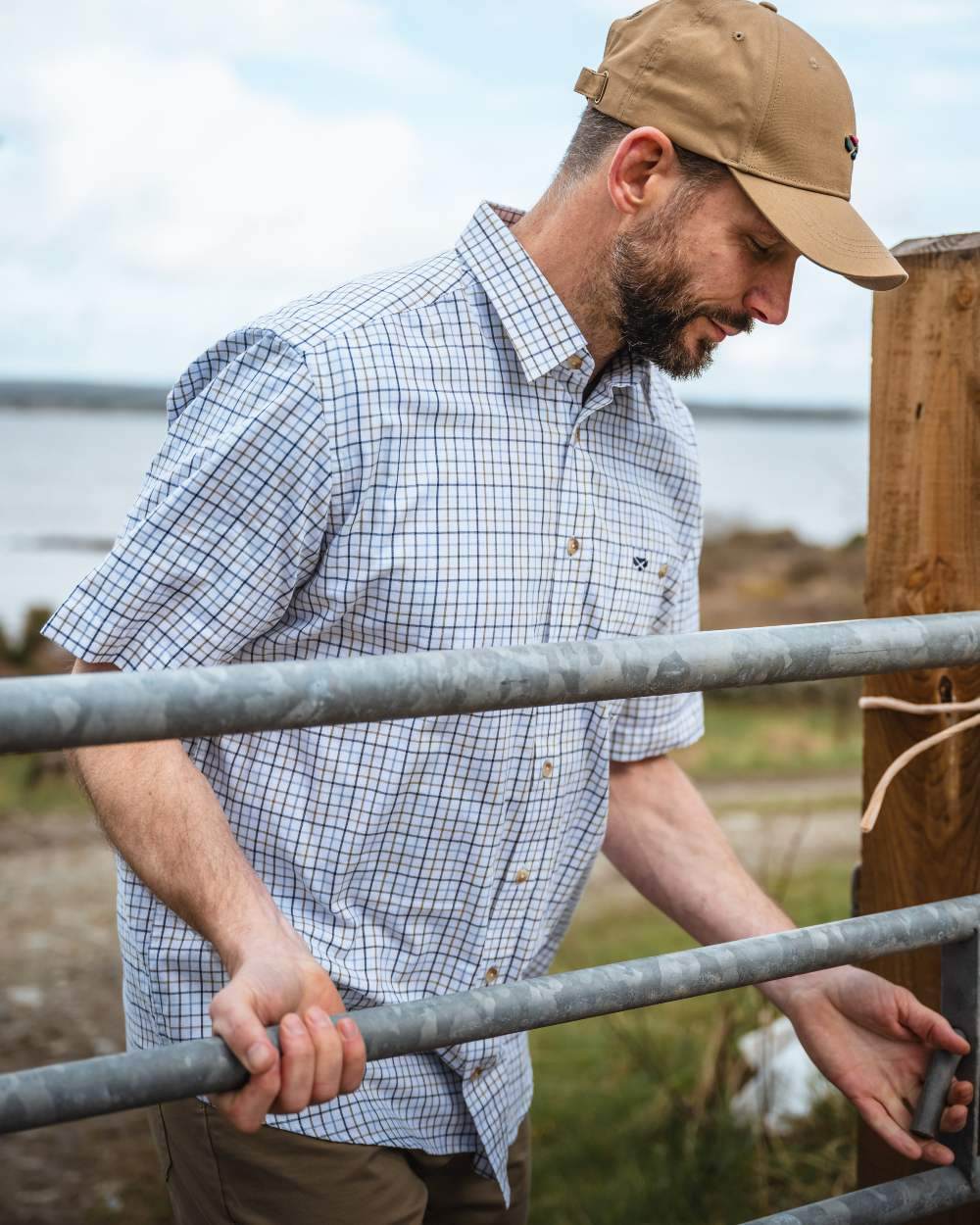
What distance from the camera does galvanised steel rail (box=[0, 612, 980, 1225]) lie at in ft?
2.75

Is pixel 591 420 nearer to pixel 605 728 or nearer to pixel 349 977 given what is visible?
pixel 605 728

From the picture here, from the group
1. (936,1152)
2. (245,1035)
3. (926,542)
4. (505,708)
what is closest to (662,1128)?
(936,1152)

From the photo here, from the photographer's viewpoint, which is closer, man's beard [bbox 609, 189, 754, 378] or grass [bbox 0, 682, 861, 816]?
man's beard [bbox 609, 189, 754, 378]

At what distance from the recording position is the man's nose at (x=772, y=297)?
68.2 inches

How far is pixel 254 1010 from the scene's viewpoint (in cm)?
109

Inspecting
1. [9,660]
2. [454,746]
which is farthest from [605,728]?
[9,660]

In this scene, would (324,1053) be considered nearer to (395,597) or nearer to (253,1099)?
(253,1099)

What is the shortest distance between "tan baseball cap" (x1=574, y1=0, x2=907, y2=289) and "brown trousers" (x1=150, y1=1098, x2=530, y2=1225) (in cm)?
122

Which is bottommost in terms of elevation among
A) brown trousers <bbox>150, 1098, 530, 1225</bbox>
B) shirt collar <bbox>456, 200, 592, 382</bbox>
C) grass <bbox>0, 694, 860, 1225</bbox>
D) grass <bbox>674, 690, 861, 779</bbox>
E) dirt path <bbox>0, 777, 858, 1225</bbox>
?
grass <bbox>674, 690, 861, 779</bbox>

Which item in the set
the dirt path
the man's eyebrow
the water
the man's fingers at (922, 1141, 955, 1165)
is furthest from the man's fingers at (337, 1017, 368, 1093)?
the water

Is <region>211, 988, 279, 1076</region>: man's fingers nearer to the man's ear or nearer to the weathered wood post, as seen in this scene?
the weathered wood post

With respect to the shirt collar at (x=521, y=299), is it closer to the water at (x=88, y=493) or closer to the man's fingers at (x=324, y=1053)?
the man's fingers at (x=324, y=1053)

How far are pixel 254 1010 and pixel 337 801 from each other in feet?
1.65

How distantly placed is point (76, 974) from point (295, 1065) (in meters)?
3.98
